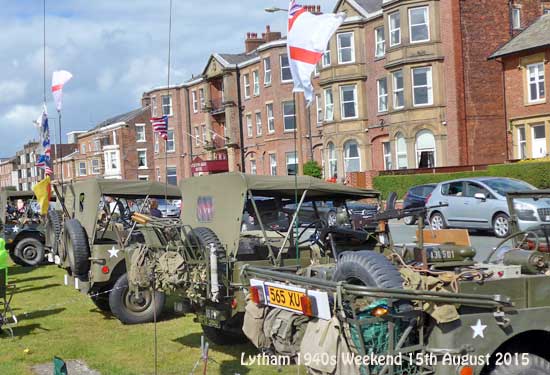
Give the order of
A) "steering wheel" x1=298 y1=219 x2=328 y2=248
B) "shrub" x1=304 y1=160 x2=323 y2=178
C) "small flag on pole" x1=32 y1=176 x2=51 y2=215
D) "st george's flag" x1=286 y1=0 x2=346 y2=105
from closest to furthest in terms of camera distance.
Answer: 1. "st george's flag" x1=286 y1=0 x2=346 y2=105
2. "steering wheel" x1=298 y1=219 x2=328 y2=248
3. "small flag on pole" x1=32 y1=176 x2=51 y2=215
4. "shrub" x1=304 y1=160 x2=323 y2=178

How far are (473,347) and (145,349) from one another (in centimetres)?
521

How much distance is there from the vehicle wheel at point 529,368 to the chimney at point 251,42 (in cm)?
5563

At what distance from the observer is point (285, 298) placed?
546 cm

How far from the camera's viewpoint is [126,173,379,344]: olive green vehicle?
734 centimetres

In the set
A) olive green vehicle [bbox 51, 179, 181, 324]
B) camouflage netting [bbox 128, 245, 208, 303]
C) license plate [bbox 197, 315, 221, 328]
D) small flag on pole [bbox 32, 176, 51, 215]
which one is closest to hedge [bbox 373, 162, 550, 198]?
olive green vehicle [bbox 51, 179, 181, 324]

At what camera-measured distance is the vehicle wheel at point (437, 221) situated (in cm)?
2163

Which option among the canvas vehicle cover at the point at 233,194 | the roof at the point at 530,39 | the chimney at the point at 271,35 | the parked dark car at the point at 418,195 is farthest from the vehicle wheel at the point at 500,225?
the chimney at the point at 271,35

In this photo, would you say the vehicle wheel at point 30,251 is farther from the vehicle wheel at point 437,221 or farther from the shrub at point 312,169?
the shrub at point 312,169

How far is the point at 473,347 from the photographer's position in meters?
4.77

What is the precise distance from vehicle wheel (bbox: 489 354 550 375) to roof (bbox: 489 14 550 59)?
31.4 metres


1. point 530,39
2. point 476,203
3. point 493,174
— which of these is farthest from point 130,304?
point 530,39

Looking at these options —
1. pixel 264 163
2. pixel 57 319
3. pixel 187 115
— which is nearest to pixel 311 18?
pixel 57 319

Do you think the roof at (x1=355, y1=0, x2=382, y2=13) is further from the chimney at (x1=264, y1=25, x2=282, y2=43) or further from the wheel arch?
the wheel arch

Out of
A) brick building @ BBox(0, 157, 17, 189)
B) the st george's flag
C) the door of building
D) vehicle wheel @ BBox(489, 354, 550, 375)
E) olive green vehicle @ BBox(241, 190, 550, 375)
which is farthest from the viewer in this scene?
brick building @ BBox(0, 157, 17, 189)
